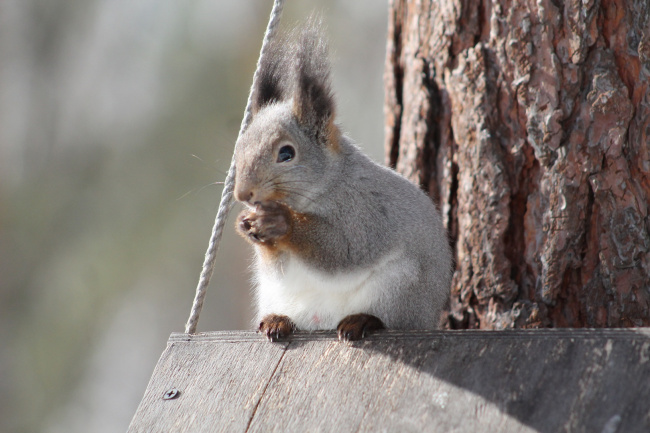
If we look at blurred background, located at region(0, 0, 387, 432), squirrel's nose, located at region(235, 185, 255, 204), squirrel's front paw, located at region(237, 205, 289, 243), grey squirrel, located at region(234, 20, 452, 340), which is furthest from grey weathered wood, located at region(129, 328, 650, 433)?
blurred background, located at region(0, 0, 387, 432)

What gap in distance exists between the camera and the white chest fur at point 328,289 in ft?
7.30

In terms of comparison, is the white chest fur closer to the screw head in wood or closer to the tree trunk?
the screw head in wood

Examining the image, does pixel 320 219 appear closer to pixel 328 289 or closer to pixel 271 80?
pixel 328 289

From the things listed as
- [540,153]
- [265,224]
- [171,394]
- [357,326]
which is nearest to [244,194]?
[265,224]

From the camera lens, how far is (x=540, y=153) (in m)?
2.58

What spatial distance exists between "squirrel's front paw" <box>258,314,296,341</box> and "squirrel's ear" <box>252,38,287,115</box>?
725mm

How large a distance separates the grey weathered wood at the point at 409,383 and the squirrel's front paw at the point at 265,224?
31 cm

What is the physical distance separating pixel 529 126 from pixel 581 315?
0.71 metres

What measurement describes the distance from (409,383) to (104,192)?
6.41 m

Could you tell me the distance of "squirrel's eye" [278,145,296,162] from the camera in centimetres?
226

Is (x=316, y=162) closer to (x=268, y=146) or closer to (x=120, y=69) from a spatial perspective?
(x=268, y=146)

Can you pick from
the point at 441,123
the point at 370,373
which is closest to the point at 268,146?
the point at 370,373

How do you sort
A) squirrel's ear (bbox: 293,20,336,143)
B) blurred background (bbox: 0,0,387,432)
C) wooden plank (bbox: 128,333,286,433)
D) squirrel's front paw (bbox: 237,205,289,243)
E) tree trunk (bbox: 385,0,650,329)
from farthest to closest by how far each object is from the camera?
blurred background (bbox: 0,0,387,432)
tree trunk (bbox: 385,0,650,329)
squirrel's ear (bbox: 293,20,336,143)
squirrel's front paw (bbox: 237,205,289,243)
wooden plank (bbox: 128,333,286,433)

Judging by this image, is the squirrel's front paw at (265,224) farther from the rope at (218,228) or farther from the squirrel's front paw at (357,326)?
the squirrel's front paw at (357,326)
